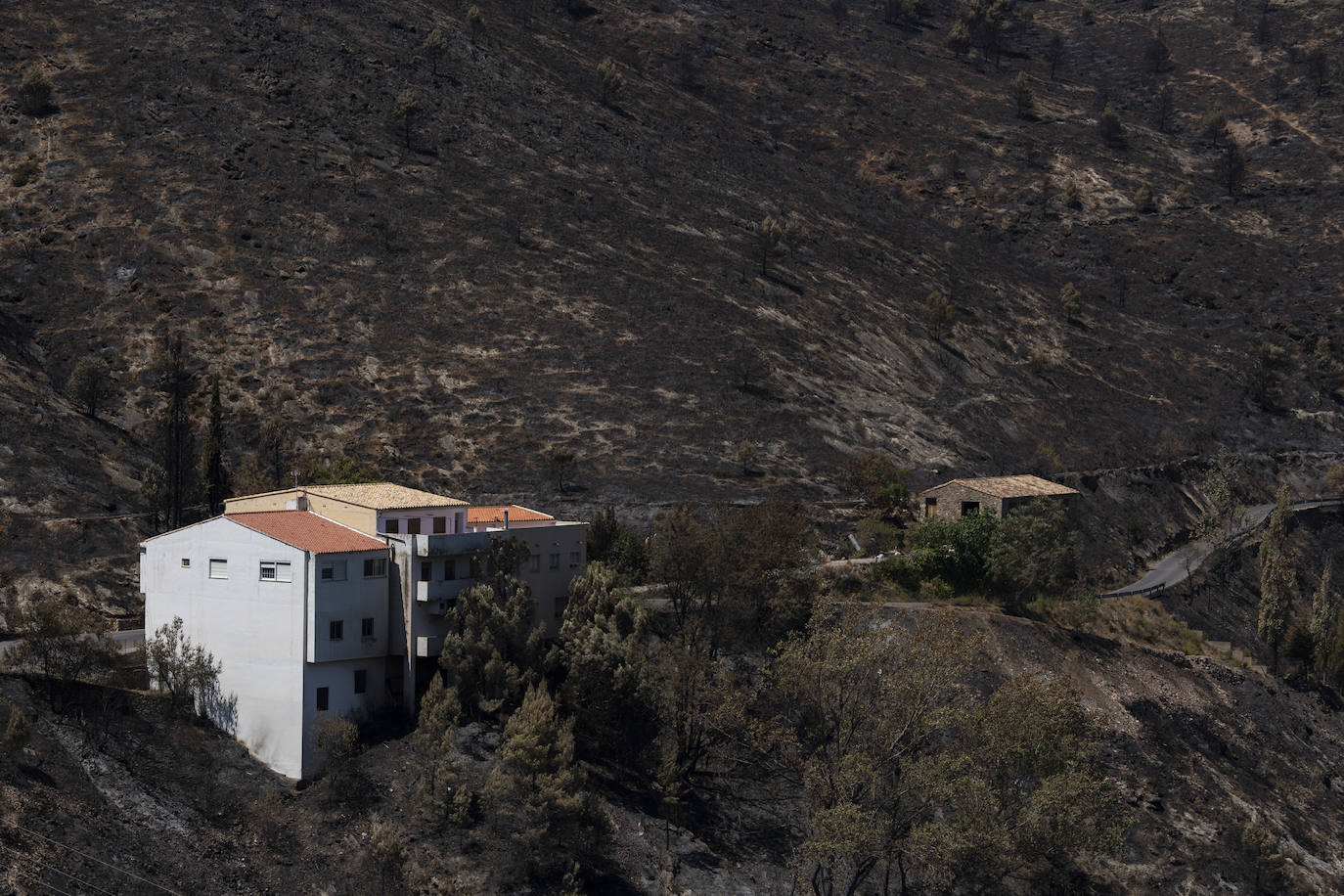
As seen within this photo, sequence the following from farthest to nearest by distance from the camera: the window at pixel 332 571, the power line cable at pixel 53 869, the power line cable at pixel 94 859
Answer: the window at pixel 332 571, the power line cable at pixel 94 859, the power line cable at pixel 53 869

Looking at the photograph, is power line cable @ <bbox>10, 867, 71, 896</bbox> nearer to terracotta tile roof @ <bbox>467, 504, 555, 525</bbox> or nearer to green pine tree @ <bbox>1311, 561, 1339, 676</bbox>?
terracotta tile roof @ <bbox>467, 504, 555, 525</bbox>

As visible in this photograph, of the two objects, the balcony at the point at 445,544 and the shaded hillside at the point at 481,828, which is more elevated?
the balcony at the point at 445,544

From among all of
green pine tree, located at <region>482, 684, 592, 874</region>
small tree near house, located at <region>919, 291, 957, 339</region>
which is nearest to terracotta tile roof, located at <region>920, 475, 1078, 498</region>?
small tree near house, located at <region>919, 291, 957, 339</region>

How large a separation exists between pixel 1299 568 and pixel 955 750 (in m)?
47.6

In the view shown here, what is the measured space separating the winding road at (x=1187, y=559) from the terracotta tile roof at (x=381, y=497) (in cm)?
3697

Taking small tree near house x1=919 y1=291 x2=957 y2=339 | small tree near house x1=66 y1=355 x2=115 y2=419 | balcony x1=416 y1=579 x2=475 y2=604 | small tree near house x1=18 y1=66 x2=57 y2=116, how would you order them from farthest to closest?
small tree near house x1=919 y1=291 x2=957 y2=339
small tree near house x1=18 y1=66 x2=57 y2=116
small tree near house x1=66 y1=355 x2=115 y2=419
balcony x1=416 y1=579 x2=475 y2=604

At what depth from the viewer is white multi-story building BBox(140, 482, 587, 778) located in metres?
47.9

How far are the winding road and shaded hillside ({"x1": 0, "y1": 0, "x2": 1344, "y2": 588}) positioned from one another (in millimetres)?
11226

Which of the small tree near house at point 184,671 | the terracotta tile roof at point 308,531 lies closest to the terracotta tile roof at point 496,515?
the terracotta tile roof at point 308,531

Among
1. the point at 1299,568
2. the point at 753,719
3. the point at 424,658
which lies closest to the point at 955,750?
the point at 753,719

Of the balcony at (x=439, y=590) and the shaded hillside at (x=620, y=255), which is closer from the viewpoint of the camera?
the balcony at (x=439, y=590)

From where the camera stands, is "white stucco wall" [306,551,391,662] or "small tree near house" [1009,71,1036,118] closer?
"white stucco wall" [306,551,391,662]

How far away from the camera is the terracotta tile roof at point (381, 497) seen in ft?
180

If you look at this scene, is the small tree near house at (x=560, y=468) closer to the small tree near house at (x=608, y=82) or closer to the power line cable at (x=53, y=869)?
the power line cable at (x=53, y=869)
